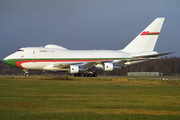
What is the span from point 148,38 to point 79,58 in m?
11.3

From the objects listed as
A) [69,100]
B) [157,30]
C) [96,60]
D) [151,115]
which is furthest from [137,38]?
[151,115]

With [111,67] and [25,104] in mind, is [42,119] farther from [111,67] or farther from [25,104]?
[111,67]

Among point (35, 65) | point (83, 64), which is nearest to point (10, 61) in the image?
point (35, 65)

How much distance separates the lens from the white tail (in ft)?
157

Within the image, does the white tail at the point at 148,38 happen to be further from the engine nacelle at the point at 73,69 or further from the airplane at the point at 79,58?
the engine nacelle at the point at 73,69

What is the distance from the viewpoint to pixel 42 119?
12.1 metres

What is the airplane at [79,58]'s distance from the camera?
44.1 m

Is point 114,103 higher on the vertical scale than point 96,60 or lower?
lower

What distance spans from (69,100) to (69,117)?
208 inches

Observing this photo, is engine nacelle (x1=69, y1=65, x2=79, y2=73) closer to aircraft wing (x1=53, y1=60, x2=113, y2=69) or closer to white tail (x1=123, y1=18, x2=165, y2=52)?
aircraft wing (x1=53, y1=60, x2=113, y2=69)

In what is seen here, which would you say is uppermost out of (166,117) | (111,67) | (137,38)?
(137,38)

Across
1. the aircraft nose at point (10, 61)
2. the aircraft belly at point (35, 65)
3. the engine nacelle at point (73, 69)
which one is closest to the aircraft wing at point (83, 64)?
the engine nacelle at point (73, 69)

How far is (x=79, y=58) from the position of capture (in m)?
45.3

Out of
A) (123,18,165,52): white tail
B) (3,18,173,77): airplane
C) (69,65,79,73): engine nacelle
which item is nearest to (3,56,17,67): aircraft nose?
(3,18,173,77): airplane
